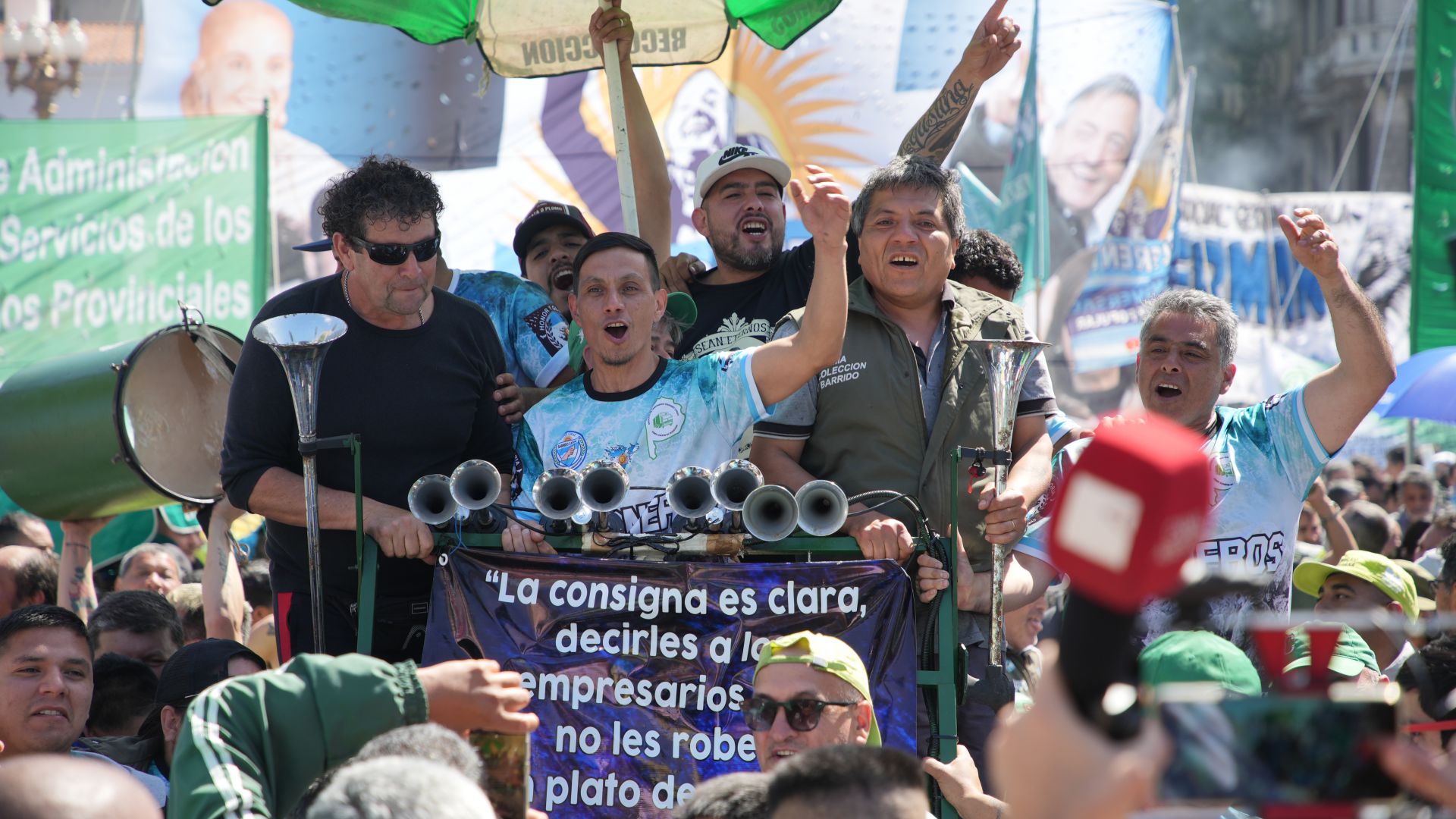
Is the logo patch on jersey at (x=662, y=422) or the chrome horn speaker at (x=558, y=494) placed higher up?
the logo patch on jersey at (x=662, y=422)

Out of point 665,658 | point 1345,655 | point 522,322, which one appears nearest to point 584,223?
point 522,322

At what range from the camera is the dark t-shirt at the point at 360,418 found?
476cm

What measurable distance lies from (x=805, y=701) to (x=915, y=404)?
1.36 metres

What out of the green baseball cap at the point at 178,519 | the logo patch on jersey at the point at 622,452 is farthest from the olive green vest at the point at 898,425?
the green baseball cap at the point at 178,519

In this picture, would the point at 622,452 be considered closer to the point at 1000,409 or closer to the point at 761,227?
the point at 1000,409

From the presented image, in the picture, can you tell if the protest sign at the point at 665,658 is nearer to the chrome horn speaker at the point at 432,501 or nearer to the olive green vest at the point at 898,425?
the chrome horn speaker at the point at 432,501

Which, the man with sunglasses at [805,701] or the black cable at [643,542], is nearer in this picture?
the man with sunglasses at [805,701]

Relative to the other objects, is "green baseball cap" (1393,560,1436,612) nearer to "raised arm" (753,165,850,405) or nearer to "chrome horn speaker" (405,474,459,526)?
"raised arm" (753,165,850,405)

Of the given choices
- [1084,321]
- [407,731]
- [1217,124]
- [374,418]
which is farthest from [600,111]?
[1217,124]

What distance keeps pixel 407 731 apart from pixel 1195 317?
11.1 feet

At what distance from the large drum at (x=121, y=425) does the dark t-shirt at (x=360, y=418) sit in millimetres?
1522

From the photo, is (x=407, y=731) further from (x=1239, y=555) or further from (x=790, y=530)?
(x=1239, y=555)

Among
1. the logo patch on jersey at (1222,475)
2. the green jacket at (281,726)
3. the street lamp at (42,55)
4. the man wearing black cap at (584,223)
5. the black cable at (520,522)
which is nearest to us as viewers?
the green jacket at (281,726)

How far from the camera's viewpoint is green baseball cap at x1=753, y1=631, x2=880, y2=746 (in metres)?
3.74
